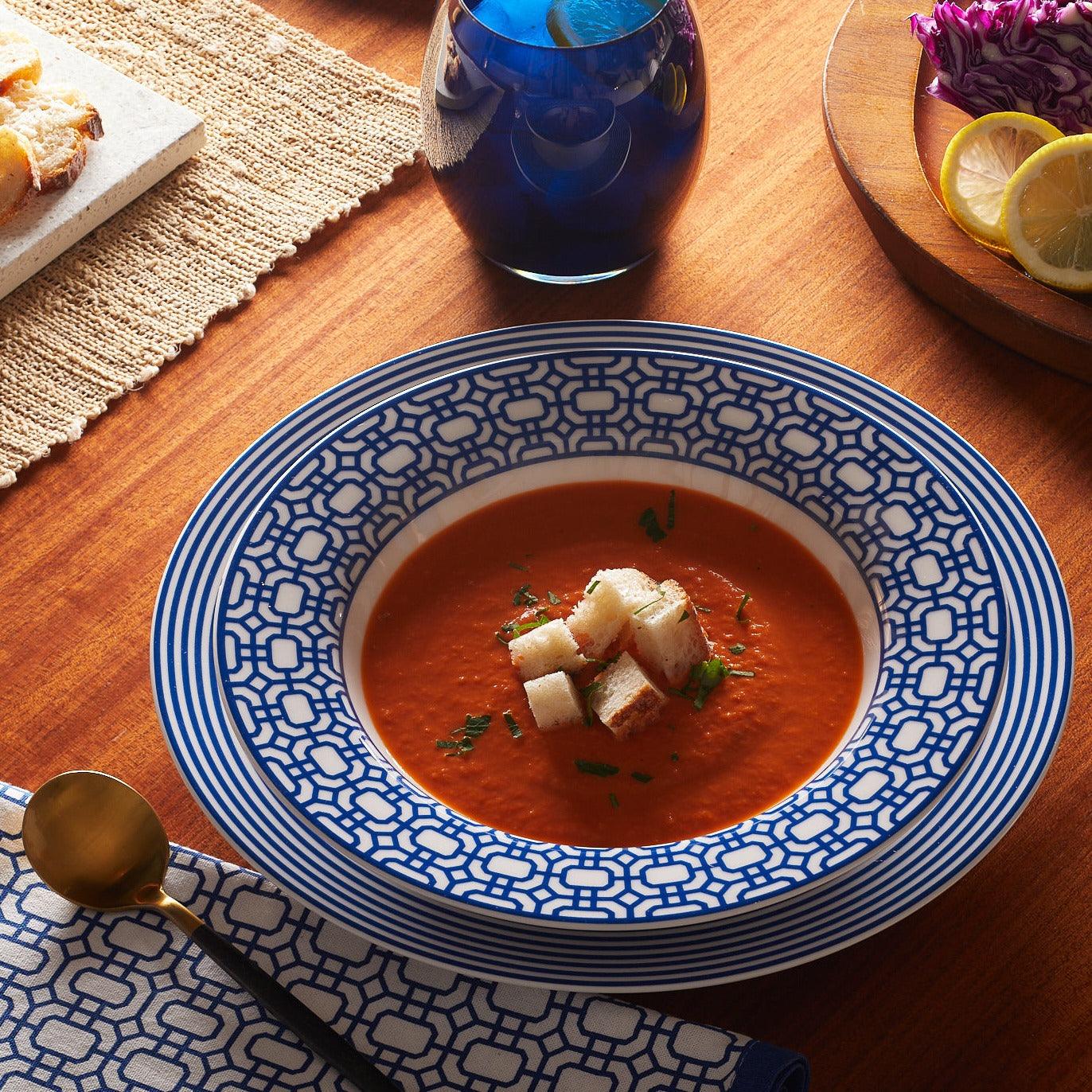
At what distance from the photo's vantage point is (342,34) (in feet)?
7.96

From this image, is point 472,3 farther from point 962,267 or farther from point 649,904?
point 649,904

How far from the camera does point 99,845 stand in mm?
1304

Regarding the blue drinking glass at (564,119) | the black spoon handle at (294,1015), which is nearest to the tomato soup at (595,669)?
the black spoon handle at (294,1015)

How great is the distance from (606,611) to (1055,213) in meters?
0.92

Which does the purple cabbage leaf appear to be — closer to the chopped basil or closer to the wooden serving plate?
the wooden serving plate

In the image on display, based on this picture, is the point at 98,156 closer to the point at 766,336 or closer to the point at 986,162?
the point at 766,336

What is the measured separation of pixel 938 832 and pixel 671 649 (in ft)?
1.08

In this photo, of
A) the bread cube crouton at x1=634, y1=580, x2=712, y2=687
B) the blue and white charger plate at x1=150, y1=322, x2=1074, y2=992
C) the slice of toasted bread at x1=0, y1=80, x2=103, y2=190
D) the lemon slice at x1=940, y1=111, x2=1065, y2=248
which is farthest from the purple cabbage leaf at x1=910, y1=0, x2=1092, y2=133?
the slice of toasted bread at x1=0, y1=80, x2=103, y2=190

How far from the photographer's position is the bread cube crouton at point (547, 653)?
134 centimetres

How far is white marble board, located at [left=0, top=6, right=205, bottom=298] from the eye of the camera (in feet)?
6.47

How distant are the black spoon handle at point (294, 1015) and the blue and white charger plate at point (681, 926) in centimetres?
10

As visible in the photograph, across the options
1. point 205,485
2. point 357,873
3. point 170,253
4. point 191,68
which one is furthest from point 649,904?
point 191,68

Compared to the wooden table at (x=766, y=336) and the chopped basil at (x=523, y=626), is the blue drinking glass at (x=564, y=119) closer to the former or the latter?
the wooden table at (x=766, y=336)

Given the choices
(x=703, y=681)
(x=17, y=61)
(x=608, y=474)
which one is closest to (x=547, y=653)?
(x=703, y=681)
